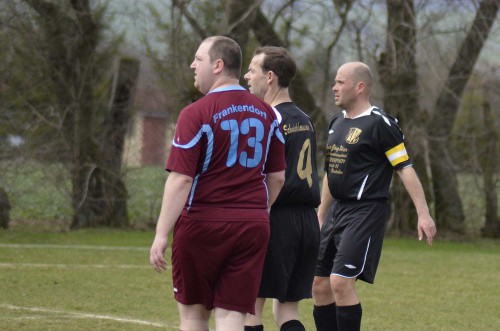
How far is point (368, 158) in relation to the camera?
6812 mm

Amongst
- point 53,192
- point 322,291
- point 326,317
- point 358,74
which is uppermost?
point 358,74

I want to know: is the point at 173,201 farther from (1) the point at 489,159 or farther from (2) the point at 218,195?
(1) the point at 489,159

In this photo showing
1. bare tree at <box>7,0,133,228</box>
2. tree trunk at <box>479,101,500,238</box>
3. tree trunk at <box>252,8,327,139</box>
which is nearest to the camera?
bare tree at <box>7,0,133,228</box>

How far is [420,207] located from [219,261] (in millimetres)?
2019

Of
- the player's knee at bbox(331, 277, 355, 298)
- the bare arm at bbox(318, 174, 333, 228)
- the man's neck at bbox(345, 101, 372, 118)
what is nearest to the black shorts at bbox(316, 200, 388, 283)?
the player's knee at bbox(331, 277, 355, 298)

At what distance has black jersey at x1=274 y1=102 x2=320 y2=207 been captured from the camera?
6133mm

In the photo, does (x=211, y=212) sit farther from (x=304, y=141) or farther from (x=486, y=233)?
(x=486, y=233)

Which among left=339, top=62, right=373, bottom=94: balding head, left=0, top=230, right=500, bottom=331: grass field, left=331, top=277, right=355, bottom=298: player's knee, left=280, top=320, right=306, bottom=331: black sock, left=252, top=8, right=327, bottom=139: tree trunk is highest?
left=252, top=8, right=327, bottom=139: tree trunk

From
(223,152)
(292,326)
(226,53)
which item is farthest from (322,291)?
(226,53)

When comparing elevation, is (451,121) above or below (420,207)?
above

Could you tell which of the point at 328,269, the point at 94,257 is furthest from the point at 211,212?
the point at 94,257

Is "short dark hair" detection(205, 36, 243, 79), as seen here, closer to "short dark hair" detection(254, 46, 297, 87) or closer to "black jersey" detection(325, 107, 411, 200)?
"short dark hair" detection(254, 46, 297, 87)

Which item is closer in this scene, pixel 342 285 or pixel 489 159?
pixel 342 285

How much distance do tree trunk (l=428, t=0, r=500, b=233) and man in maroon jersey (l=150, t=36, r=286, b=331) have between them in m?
11.0
